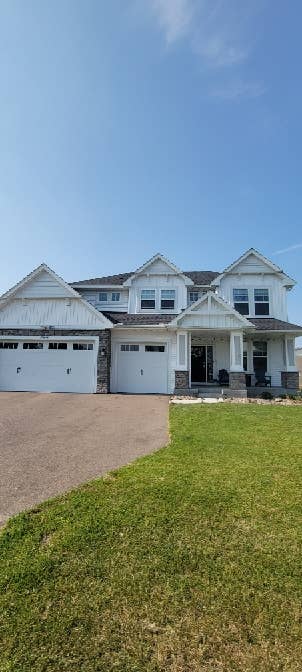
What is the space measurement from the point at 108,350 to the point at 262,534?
14191 mm

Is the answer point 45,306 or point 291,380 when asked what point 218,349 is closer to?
point 291,380

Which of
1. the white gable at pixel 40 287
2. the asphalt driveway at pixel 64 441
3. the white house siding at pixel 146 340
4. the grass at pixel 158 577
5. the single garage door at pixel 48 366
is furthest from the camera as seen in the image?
the white gable at pixel 40 287

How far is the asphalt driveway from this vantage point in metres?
4.91

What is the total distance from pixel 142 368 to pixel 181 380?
230 centimetres

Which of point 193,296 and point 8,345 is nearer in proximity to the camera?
point 8,345

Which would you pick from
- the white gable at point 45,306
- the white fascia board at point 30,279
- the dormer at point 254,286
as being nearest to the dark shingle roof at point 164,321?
the dormer at point 254,286

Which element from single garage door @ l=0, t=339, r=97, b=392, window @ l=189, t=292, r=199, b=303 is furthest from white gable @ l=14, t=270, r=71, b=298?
window @ l=189, t=292, r=199, b=303

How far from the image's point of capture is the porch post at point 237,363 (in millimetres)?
16016

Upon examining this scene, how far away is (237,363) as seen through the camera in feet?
53.5

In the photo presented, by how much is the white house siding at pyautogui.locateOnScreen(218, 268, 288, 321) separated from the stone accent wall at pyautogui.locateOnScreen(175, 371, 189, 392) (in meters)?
5.70

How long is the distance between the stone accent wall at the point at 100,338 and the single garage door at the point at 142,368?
0.82 meters

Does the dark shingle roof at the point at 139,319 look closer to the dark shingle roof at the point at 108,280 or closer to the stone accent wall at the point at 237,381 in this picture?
the dark shingle roof at the point at 108,280

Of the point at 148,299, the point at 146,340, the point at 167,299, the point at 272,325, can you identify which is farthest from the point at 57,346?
the point at 272,325

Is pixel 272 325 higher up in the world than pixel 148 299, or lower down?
lower down
